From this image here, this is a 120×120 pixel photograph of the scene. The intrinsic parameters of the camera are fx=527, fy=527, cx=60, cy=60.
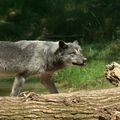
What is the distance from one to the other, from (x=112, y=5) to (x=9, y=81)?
647 cm

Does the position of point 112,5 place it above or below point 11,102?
above

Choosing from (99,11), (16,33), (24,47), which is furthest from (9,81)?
(99,11)

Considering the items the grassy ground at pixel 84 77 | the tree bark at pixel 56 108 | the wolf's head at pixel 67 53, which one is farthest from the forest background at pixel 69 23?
the tree bark at pixel 56 108

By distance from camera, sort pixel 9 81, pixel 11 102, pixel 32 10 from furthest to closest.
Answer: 1. pixel 32 10
2. pixel 9 81
3. pixel 11 102

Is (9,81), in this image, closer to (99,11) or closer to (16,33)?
(16,33)

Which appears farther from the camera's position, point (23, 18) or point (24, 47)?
point (23, 18)

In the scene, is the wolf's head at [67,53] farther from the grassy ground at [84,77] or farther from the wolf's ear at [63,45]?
the grassy ground at [84,77]

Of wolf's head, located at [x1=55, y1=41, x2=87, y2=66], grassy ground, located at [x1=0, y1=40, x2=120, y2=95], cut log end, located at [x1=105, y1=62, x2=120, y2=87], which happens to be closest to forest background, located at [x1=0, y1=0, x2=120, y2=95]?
grassy ground, located at [x1=0, y1=40, x2=120, y2=95]

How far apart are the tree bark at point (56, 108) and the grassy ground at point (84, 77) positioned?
14.7 ft

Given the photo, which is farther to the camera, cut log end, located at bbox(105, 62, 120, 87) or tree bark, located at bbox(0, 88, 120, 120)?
cut log end, located at bbox(105, 62, 120, 87)

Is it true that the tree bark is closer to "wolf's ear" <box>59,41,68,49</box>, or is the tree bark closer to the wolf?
the wolf

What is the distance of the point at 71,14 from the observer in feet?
62.1

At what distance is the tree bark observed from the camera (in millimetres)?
6281

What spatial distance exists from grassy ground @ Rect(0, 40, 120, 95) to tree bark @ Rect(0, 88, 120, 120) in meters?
4.49
